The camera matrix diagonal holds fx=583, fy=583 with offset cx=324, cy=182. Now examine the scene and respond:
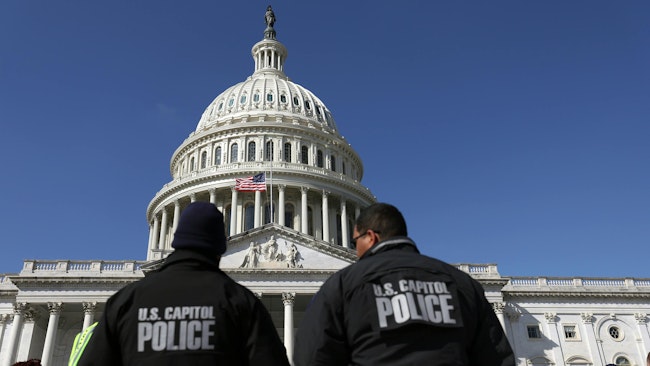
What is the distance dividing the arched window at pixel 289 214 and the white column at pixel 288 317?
2223cm

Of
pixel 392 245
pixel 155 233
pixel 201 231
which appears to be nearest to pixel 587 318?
pixel 155 233

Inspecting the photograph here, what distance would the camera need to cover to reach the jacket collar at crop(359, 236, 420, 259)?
16.2ft

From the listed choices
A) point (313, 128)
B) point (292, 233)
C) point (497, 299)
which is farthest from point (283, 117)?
point (497, 299)

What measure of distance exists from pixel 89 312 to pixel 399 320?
44.5 m

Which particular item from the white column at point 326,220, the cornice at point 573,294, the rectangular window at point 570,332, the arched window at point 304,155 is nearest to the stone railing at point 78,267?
the white column at point 326,220

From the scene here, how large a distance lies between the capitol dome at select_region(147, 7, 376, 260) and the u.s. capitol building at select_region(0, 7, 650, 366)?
0.20m

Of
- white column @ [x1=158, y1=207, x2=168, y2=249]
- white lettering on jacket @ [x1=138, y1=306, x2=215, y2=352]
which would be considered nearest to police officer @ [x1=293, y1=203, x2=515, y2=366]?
white lettering on jacket @ [x1=138, y1=306, x2=215, y2=352]

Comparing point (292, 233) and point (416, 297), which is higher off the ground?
point (292, 233)

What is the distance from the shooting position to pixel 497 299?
48.2m

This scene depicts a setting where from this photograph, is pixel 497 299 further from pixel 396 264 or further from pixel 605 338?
pixel 396 264

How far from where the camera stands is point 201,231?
4.78 metres

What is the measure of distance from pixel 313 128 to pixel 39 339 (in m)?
40.2

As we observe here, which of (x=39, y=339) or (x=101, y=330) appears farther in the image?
(x=39, y=339)

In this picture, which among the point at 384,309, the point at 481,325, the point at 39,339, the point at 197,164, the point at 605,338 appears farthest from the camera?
the point at 197,164
